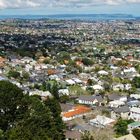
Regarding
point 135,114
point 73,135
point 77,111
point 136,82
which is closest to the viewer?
point 73,135

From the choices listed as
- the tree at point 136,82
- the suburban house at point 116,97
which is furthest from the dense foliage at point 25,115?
the tree at point 136,82

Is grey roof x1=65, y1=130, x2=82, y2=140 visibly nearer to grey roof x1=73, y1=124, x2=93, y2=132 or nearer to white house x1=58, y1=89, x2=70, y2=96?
grey roof x1=73, y1=124, x2=93, y2=132

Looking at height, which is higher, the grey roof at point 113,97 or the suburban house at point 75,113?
the suburban house at point 75,113

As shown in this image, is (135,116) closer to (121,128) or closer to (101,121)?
(101,121)

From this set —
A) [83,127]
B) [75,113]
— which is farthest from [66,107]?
[83,127]

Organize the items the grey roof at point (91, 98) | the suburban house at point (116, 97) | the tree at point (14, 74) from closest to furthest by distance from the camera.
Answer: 1. the grey roof at point (91, 98)
2. the suburban house at point (116, 97)
3. the tree at point (14, 74)

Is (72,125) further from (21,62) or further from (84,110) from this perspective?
(21,62)

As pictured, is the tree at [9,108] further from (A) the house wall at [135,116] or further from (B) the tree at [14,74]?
(B) the tree at [14,74]
